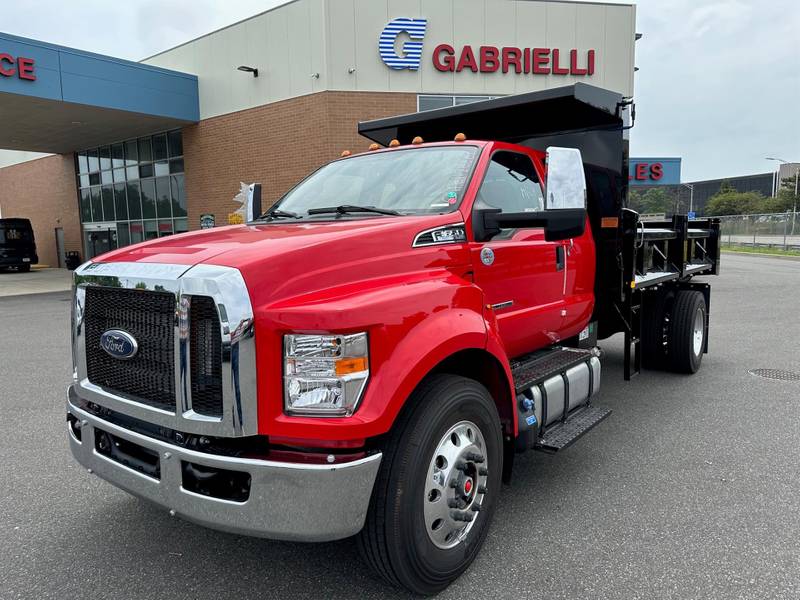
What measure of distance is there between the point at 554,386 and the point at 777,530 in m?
1.40

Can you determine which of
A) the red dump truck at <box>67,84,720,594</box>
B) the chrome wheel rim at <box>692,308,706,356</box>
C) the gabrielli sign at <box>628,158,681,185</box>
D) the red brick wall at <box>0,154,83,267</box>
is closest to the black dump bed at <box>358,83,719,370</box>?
the red dump truck at <box>67,84,720,594</box>

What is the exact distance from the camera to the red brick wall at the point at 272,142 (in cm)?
1633

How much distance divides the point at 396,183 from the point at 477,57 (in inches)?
571

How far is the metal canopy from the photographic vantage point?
4.34m

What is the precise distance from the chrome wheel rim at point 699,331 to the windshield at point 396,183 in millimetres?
4202

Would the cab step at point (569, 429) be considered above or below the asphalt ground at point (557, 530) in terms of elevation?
above

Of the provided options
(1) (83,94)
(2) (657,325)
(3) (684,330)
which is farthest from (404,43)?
(3) (684,330)

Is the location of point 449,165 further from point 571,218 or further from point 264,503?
point 264,503

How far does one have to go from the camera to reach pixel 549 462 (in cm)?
430

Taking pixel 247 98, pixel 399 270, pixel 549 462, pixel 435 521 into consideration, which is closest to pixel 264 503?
pixel 435 521

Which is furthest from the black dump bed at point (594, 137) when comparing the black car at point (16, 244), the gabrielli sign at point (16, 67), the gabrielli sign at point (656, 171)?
the black car at point (16, 244)

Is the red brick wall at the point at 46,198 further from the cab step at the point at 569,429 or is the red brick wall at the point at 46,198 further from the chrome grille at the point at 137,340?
the cab step at the point at 569,429

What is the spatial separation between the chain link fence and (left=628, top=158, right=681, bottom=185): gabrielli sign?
350 inches

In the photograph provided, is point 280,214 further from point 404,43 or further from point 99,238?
point 99,238
